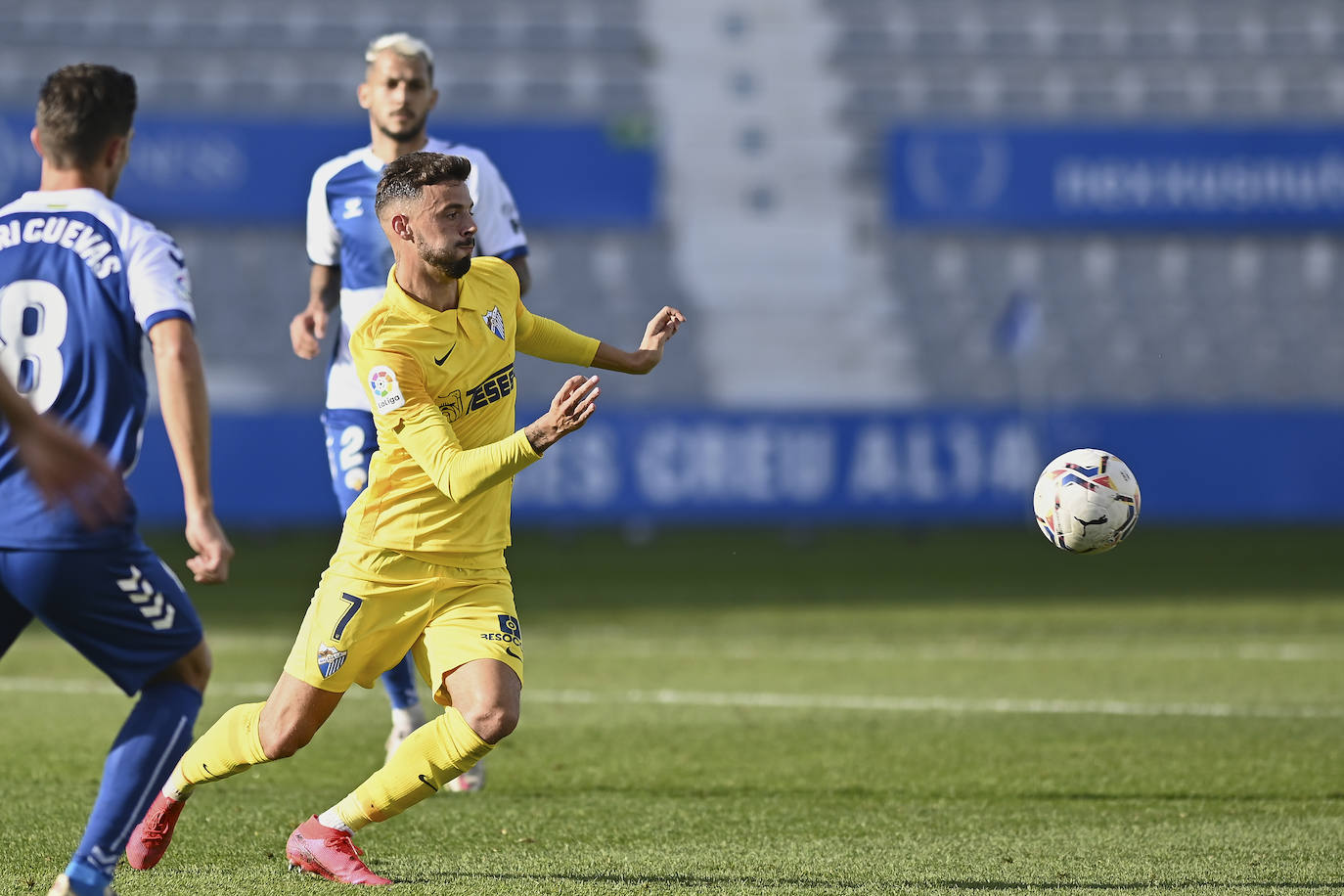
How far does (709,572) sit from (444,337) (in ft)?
32.4

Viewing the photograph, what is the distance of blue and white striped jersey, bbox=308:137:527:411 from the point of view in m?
5.97

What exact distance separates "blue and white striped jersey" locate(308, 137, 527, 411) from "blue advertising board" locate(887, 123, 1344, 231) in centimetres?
1461

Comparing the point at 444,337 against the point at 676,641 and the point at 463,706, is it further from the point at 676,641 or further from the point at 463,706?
the point at 676,641

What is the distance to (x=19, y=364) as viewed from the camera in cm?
378

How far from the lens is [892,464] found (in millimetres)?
17172

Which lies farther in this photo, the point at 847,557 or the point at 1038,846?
the point at 847,557

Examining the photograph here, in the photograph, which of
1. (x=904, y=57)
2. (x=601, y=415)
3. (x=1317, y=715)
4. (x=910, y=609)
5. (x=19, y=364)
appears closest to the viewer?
(x=19, y=364)

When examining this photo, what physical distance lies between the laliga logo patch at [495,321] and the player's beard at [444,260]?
0.17 metres

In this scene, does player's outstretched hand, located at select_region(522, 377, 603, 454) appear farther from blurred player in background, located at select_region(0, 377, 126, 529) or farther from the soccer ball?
the soccer ball

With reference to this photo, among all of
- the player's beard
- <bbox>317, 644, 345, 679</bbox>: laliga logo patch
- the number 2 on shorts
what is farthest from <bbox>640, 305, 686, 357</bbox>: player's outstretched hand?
<bbox>317, 644, 345, 679</bbox>: laliga logo patch

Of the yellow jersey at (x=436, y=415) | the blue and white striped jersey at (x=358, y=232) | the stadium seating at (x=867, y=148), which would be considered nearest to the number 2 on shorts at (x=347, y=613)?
the yellow jersey at (x=436, y=415)

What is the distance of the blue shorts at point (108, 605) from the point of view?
12.1 feet

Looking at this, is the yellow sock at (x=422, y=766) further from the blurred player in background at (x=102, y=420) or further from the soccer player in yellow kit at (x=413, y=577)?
the blurred player in background at (x=102, y=420)

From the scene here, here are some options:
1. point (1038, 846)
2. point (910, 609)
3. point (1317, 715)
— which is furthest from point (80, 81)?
point (910, 609)
